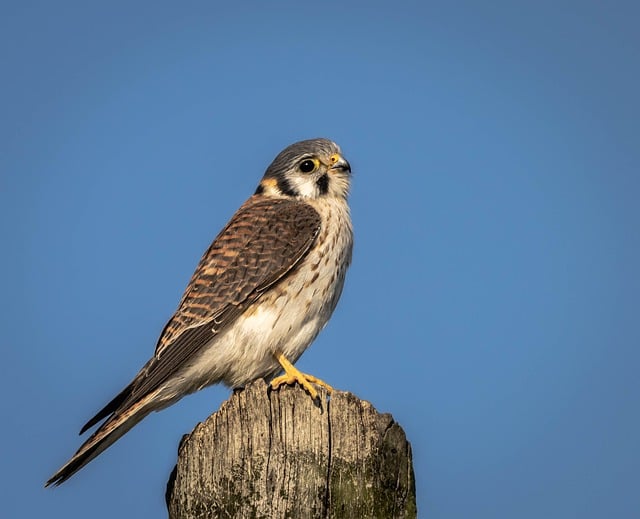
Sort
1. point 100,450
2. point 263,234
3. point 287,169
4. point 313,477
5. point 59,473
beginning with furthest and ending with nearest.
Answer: point 287,169 → point 263,234 → point 100,450 → point 59,473 → point 313,477

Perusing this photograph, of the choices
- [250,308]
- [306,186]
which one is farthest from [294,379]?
[306,186]

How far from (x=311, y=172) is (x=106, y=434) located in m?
2.27

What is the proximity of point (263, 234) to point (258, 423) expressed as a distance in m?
1.90

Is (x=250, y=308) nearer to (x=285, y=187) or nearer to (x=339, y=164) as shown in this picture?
(x=285, y=187)

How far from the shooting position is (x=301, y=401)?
3.05 metres

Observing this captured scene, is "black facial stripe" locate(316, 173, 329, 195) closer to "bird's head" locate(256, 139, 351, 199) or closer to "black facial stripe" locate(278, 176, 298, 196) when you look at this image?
"bird's head" locate(256, 139, 351, 199)

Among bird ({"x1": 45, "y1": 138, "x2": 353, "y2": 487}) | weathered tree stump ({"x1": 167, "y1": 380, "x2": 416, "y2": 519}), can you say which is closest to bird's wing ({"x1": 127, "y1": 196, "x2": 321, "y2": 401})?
bird ({"x1": 45, "y1": 138, "x2": 353, "y2": 487})

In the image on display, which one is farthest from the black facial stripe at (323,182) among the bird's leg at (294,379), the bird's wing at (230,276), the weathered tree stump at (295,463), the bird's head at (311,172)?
the weathered tree stump at (295,463)

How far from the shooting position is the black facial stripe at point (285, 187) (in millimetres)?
5363

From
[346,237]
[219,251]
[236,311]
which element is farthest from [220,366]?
[346,237]

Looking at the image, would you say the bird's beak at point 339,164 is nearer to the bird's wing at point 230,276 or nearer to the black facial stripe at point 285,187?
the black facial stripe at point 285,187

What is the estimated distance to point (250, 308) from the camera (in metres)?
4.52

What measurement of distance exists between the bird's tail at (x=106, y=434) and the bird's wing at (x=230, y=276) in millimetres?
108

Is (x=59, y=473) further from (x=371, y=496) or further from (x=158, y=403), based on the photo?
(x=371, y=496)
